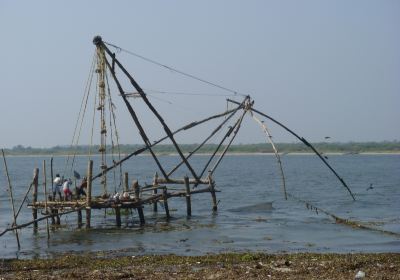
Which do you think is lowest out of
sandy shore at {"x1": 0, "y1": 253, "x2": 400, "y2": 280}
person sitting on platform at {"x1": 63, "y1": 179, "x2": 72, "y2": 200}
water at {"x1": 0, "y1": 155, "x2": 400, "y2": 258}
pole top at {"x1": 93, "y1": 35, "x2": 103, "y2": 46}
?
water at {"x1": 0, "y1": 155, "x2": 400, "y2": 258}

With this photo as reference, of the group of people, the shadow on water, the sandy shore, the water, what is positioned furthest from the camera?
the shadow on water

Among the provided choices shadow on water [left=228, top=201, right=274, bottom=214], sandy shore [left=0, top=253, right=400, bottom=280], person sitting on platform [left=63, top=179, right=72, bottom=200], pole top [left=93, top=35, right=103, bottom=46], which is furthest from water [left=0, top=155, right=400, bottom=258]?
pole top [left=93, top=35, right=103, bottom=46]

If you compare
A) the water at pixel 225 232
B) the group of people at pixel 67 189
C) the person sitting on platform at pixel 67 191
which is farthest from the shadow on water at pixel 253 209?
the person sitting on platform at pixel 67 191

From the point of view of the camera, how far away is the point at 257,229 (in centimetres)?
2612

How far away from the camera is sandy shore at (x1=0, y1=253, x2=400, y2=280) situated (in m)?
14.7

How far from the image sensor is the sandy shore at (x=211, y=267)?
48.1 feet

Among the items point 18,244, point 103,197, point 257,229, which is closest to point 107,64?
point 103,197

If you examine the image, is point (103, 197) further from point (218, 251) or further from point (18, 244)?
point (218, 251)

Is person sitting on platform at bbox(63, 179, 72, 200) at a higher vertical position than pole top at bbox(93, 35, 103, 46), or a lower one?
lower

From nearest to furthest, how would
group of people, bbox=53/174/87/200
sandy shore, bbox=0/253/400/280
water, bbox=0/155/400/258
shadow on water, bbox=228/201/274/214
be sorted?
1. sandy shore, bbox=0/253/400/280
2. water, bbox=0/155/400/258
3. group of people, bbox=53/174/87/200
4. shadow on water, bbox=228/201/274/214

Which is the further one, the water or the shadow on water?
the shadow on water

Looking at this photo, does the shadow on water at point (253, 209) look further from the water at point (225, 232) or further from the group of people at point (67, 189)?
the group of people at point (67, 189)

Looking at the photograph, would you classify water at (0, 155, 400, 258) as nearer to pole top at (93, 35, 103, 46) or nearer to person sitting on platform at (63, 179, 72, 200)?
person sitting on platform at (63, 179, 72, 200)

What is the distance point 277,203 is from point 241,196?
6.47m
